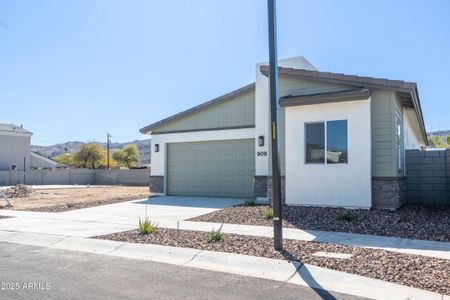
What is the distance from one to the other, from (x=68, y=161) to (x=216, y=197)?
63491 millimetres

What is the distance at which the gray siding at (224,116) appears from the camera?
17.5 meters

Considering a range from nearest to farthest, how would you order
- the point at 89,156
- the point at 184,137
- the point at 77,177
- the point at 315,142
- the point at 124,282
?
the point at 124,282, the point at 315,142, the point at 184,137, the point at 77,177, the point at 89,156

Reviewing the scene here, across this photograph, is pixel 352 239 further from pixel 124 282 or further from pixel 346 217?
pixel 124 282

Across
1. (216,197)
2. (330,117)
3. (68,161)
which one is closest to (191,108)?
(216,197)

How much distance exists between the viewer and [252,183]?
1739cm

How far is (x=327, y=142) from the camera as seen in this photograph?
12664 millimetres

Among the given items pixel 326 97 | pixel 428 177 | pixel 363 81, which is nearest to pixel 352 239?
pixel 326 97

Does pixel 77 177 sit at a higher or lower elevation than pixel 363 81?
lower

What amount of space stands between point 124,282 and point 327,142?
867 centimetres

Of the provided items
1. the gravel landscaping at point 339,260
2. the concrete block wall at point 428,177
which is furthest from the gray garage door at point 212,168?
the gravel landscaping at point 339,260

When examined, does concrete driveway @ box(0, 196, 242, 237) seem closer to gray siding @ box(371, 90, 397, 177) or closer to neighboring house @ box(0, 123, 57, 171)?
gray siding @ box(371, 90, 397, 177)

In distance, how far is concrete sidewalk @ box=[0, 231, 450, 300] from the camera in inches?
207

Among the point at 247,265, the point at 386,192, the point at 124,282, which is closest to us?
the point at 124,282

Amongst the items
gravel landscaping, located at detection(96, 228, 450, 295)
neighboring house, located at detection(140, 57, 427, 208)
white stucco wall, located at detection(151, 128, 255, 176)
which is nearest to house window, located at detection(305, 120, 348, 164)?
neighboring house, located at detection(140, 57, 427, 208)
